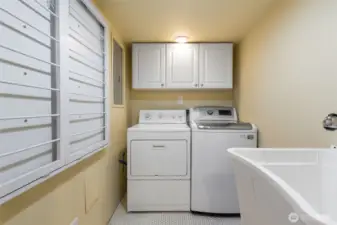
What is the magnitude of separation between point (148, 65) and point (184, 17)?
1.02 metres

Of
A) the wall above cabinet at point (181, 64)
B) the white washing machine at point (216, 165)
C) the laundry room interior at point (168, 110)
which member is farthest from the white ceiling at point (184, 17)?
the white washing machine at point (216, 165)

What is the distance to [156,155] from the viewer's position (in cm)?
285

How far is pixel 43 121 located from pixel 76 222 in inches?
32.7

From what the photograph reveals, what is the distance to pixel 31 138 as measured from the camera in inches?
47.5

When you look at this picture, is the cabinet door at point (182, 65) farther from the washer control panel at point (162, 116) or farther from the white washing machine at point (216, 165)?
the white washing machine at point (216, 165)

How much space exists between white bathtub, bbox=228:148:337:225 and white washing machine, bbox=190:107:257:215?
4.01ft

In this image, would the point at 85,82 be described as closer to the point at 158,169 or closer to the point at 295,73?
the point at 158,169

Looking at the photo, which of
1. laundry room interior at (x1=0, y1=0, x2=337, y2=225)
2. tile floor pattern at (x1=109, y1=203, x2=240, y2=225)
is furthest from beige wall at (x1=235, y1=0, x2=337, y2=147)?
tile floor pattern at (x1=109, y1=203, x2=240, y2=225)

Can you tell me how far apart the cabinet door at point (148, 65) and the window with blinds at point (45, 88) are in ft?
4.29

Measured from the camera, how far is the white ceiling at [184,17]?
2217 mm

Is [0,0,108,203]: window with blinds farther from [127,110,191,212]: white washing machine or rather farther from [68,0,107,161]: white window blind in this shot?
[127,110,191,212]: white washing machine

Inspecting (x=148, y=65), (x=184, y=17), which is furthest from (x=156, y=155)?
(x=184, y=17)

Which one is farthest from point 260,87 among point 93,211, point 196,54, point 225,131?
point 93,211

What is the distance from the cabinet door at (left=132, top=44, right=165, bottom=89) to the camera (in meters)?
3.39
